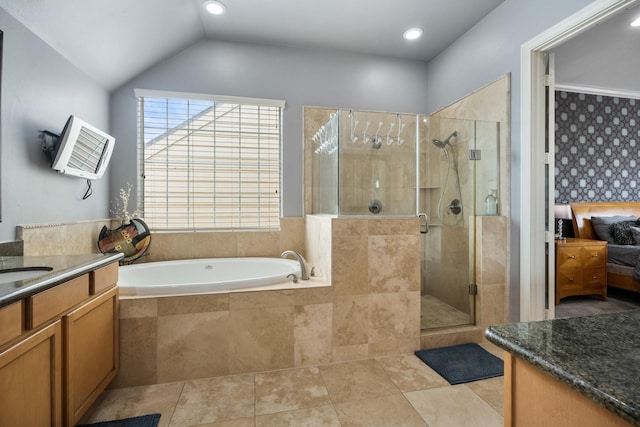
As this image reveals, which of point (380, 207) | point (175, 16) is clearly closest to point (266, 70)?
point (175, 16)

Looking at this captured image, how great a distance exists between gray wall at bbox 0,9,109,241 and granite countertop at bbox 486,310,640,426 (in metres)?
2.38

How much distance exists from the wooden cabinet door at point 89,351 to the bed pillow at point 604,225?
203 inches

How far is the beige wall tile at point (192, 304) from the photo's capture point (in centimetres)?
188

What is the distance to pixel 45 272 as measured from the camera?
1324 mm

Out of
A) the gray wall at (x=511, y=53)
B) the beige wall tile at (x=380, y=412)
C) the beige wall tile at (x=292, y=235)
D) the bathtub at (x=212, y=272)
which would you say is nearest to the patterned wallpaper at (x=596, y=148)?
the gray wall at (x=511, y=53)

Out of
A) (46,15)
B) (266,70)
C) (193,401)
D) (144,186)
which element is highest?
(266,70)

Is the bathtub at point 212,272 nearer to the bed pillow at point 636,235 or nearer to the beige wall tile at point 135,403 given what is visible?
the beige wall tile at point 135,403

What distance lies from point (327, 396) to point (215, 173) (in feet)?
7.37

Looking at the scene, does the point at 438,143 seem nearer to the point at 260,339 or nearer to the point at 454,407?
the point at 454,407

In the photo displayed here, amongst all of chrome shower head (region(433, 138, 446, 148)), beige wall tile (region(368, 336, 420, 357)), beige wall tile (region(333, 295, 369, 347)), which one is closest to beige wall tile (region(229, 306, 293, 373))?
beige wall tile (region(333, 295, 369, 347))

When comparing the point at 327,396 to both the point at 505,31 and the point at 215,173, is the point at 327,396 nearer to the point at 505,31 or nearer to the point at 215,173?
the point at 215,173

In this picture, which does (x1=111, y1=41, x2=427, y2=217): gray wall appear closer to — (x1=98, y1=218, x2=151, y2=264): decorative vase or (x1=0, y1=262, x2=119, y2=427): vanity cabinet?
(x1=98, y1=218, x2=151, y2=264): decorative vase

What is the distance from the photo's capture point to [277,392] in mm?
1797

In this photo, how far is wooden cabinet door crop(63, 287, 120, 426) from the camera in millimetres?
1304
